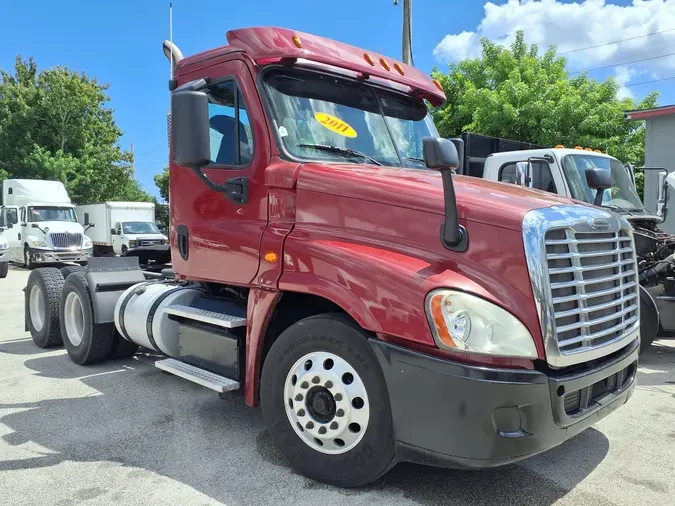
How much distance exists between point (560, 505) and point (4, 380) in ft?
16.8

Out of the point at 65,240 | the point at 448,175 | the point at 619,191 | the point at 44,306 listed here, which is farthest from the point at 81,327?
the point at 65,240

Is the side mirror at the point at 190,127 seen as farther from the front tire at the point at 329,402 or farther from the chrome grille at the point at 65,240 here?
the chrome grille at the point at 65,240

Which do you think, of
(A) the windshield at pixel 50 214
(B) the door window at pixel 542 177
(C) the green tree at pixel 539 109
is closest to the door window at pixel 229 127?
(B) the door window at pixel 542 177

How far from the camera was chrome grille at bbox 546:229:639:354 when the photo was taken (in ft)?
9.52

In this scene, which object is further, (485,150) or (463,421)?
(485,150)

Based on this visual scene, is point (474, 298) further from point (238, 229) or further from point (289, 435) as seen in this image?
point (238, 229)

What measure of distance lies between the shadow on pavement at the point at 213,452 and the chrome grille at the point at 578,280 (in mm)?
947

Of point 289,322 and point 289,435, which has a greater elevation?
point 289,322

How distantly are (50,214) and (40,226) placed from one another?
833 mm

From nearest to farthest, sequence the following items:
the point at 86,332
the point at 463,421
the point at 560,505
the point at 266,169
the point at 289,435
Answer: the point at 463,421 < the point at 560,505 < the point at 289,435 < the point at 266,169 < the point at 86,332

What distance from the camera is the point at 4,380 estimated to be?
18.5 feet

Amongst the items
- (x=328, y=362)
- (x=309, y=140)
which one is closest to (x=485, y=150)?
(x=309, y=140)

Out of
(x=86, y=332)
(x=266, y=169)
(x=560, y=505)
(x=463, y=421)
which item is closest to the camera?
(x=463, y=421)

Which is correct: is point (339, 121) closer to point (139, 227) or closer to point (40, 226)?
point (40, 226)
